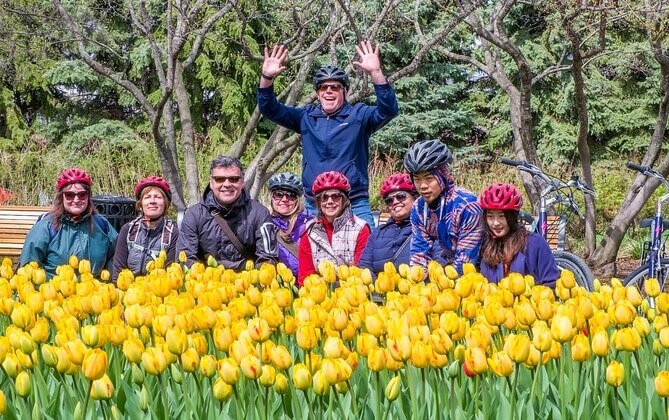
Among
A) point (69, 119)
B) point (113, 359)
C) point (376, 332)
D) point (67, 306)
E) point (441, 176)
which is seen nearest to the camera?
point (376, 332)

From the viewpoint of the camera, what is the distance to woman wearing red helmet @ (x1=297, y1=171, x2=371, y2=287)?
14.1 feet

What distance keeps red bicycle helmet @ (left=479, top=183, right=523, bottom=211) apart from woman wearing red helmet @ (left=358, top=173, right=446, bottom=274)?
333mm

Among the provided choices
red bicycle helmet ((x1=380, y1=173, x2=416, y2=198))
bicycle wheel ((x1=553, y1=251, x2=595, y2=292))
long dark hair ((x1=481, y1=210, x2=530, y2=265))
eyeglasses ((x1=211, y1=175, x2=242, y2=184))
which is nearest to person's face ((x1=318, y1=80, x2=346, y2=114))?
red bicycle helmet ((x1=380, y1=173, x2=416, y2=198))

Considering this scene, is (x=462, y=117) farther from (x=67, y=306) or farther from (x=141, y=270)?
(x=67, y=306)

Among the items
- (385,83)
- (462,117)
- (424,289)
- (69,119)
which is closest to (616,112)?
(462,117)

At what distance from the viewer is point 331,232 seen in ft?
14.4

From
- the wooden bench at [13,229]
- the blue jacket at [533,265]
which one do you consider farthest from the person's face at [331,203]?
the wooden bench at [13,229]

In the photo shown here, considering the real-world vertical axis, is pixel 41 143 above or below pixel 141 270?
above

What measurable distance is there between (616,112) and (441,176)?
13698mm

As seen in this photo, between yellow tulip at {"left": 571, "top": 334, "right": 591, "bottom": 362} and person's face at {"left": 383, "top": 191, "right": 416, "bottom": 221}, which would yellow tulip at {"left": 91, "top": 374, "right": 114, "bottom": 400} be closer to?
yellow tulip at {"left": 571, "top": 334, "right": 591, "bottom": 362}

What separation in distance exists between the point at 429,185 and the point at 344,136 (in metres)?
1.01

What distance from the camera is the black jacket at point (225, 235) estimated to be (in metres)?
4.49

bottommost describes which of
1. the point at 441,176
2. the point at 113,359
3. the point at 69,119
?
the point at 113,359

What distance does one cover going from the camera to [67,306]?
2379mm
